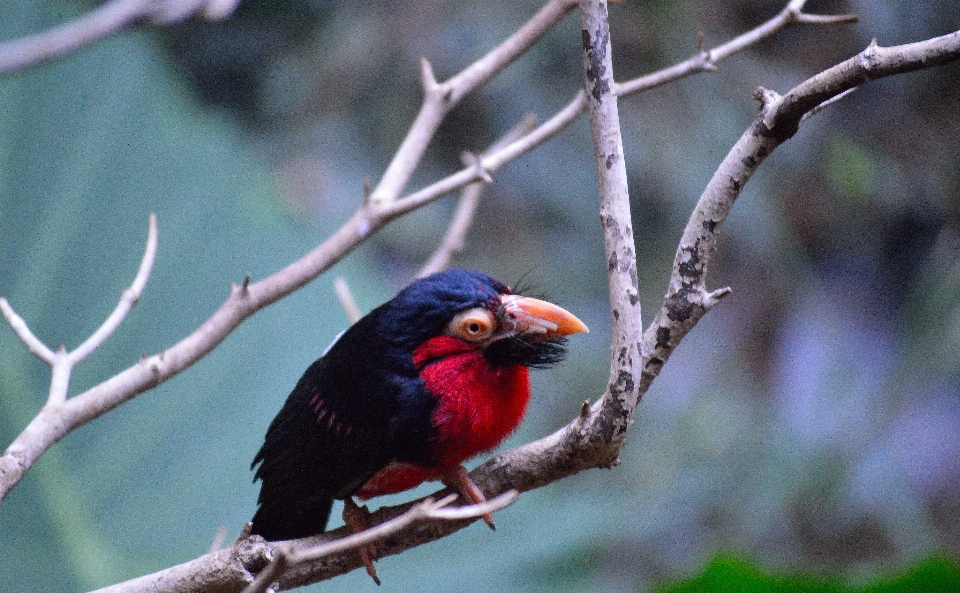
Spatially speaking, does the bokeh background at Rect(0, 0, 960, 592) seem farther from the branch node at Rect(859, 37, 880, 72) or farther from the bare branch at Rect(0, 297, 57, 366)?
the branch node at Rect(859, 37, 880, 72)

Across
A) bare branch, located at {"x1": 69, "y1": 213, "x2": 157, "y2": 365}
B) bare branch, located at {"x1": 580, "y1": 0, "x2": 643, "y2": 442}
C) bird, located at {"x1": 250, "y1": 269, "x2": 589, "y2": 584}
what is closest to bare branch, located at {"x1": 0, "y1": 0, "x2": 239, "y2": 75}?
bare branch, located at {"x1": 69, "y1": 213, "x2": 157, "y2": 365}

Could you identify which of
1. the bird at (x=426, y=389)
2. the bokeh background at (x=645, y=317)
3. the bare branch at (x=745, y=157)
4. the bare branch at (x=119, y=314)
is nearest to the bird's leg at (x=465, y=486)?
the bird at (x=426, y=389)

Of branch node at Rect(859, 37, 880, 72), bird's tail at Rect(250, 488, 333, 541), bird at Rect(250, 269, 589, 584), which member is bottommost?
bird's tail at Rect(250, 488, 333, 541)

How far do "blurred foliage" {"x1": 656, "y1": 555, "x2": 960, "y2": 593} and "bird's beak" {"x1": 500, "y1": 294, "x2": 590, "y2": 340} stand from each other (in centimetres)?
57

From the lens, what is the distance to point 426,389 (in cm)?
144

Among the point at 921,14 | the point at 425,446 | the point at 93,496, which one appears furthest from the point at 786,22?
the point at 93,496

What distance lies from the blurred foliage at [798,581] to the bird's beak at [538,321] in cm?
57

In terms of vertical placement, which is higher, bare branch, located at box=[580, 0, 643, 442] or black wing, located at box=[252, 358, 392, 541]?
bare branch, located at box=[580, 0, 643, 442]

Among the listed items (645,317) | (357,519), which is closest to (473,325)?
(357,519)

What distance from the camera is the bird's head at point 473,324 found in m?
1.48

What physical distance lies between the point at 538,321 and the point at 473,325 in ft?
0.35

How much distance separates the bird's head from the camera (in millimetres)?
1476

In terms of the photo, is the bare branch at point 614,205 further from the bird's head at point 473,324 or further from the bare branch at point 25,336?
the bare branch at point 25,336

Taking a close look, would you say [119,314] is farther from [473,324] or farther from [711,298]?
[711,298]
